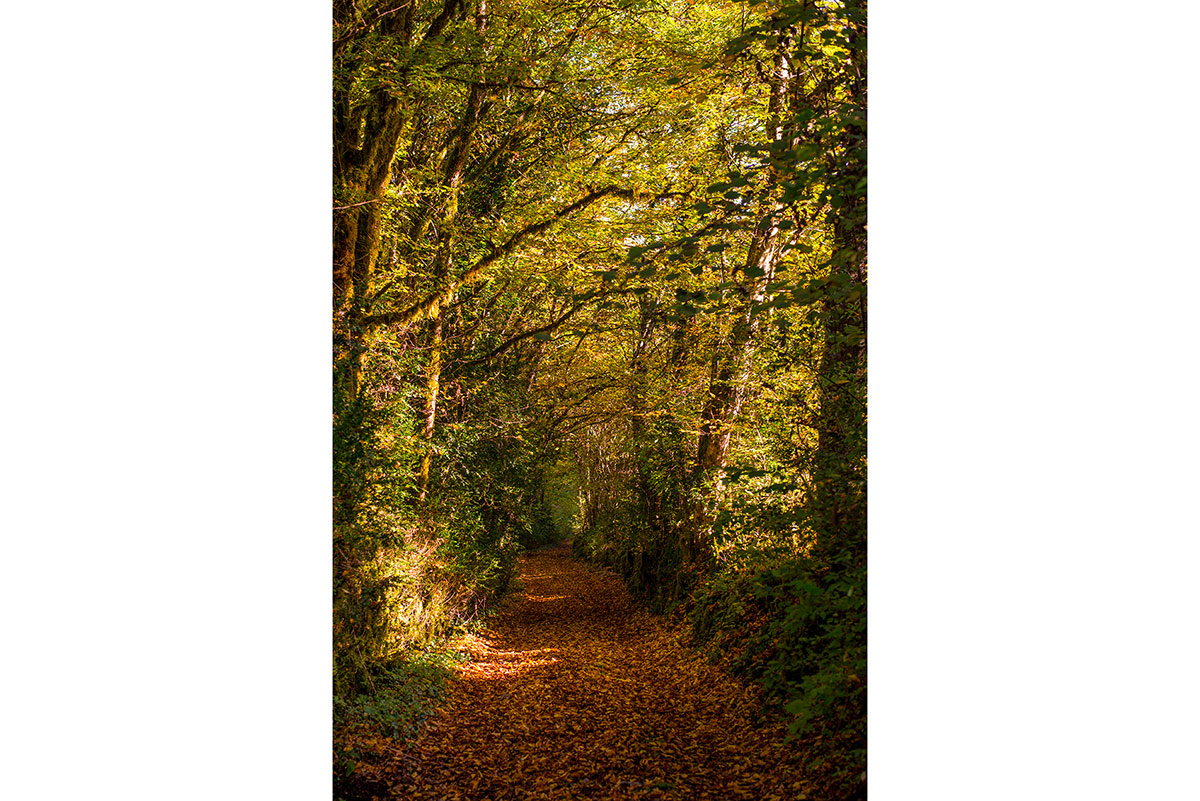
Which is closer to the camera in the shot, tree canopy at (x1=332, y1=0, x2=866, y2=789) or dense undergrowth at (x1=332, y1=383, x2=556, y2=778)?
tree canopy at (x1=332, y1=0, x2=866, y2=789)

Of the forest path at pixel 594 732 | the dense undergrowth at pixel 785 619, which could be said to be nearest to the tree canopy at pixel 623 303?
the dense undergrowth at pixel 785 619

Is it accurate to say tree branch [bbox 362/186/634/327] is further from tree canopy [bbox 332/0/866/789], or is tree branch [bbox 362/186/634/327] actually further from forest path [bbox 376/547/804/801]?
forest path [bbox 376/547/804/801]

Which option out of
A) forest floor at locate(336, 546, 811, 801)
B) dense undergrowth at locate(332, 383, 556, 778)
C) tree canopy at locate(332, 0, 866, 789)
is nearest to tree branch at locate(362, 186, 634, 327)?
tree canopy at locate(332, 0, 866, 789)

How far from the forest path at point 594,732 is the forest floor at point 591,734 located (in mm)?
10

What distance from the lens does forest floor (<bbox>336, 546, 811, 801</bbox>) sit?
3.50 metres

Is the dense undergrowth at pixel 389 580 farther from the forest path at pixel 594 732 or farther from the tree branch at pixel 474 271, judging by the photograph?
the tree branch at pixel 474 271

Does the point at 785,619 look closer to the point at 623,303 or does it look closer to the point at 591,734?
the point at 591,734

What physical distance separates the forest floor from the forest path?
0.01 metres

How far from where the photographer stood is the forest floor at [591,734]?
11.5ft
